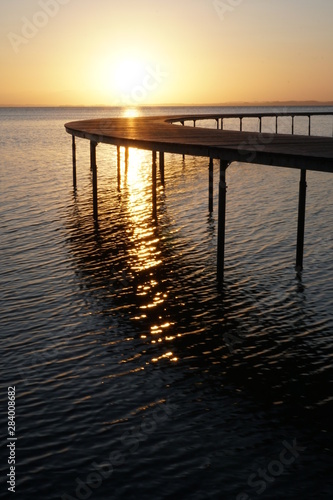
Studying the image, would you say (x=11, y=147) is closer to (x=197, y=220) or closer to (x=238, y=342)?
(x=197, y=220)

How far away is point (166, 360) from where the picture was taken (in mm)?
14641

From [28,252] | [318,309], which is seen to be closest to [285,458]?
[318,309]

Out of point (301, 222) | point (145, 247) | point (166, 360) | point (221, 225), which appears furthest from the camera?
point (145, 247)

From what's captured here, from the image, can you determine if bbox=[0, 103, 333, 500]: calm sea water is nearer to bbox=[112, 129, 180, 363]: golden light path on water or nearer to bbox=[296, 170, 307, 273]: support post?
bbox=[112, 129, 180, 363]: golden light path on water

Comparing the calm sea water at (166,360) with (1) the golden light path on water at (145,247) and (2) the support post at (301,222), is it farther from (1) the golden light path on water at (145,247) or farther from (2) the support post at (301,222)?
(2) the support post at (301,222)

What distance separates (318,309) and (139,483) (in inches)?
366

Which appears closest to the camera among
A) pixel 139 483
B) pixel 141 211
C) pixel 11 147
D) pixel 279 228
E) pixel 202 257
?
pixel 139 483

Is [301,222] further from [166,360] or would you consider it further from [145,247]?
[166,360]

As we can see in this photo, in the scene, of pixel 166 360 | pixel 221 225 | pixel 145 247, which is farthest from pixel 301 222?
pixel 166 360

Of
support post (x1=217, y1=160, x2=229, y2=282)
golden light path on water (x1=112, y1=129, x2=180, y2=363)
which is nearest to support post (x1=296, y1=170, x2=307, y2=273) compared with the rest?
support post (x1=217, y1=160, x2=229, y2=282)

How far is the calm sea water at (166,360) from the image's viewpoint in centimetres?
1034

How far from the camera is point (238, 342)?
1570 cm

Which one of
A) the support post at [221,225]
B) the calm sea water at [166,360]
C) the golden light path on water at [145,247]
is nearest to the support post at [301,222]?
the calm sea water at [166,360]

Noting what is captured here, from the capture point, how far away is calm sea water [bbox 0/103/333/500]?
33.9 feet
